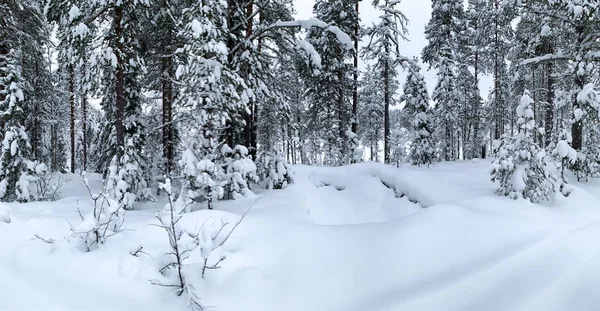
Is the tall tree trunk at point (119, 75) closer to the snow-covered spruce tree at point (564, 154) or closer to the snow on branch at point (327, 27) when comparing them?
the snow on branch at point (327, 27)

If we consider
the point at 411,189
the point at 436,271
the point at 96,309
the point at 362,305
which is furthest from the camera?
the point at 411,189

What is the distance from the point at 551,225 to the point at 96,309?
7.49m

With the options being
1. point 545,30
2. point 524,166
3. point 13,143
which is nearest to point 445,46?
point 545,30

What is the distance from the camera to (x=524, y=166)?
787cm

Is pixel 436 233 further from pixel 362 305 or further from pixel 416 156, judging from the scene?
pixel 416 156

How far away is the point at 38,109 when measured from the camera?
18.5m

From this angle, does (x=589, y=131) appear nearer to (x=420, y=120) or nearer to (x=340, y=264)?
(x=420, y=120)

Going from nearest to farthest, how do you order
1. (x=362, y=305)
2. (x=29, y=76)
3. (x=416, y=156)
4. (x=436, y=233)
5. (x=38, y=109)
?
(x=362, y=305), (x=436, y=233), (x=29, y=76), (x=38, y=109), (x=416, y=156)

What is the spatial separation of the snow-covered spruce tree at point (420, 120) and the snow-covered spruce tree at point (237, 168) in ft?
44.2

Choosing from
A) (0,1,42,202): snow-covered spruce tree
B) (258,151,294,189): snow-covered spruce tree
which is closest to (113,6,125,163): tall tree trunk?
(0,1,42,202): snow-covered spruce tree

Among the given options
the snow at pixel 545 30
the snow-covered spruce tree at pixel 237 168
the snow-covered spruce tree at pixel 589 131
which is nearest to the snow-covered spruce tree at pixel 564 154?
the snow-covered spruce tree at pixel 589 131

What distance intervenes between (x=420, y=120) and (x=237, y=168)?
14682 millimetres

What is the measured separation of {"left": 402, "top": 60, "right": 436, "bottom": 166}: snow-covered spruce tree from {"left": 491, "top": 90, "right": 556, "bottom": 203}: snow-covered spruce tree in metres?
11.0

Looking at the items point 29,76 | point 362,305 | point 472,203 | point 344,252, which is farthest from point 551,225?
point 29,76
